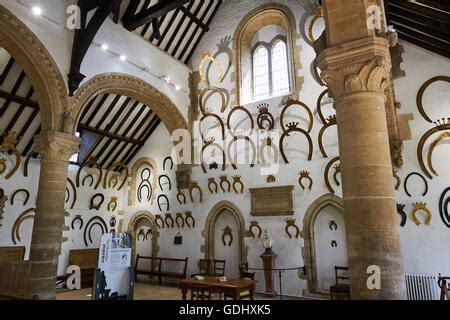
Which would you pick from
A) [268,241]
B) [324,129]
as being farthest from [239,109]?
[268,241]

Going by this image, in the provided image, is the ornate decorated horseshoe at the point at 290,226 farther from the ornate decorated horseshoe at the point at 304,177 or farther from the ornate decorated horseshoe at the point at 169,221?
the ornate decorated horseshoe at the point at 169,221

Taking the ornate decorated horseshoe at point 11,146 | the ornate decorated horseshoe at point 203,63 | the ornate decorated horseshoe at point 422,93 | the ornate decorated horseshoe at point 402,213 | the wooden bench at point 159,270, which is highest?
the ornate decorated horseshoe at point 203,63

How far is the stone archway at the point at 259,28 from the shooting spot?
26.7ft

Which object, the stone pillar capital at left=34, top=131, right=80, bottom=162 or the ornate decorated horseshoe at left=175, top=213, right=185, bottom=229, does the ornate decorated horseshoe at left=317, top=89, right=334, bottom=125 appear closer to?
the ornate decorated horseshoe at left=175, top=213, right=185, bottom=229

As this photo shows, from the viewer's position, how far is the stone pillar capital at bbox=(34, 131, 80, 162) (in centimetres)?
609

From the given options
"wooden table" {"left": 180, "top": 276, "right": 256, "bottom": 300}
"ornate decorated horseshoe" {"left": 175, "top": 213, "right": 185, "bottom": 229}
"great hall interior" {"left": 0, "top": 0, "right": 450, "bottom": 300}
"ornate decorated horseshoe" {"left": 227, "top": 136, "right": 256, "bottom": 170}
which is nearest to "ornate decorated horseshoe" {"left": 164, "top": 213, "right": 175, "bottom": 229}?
"great hall interior" {"left": 0, "top": 0, "right": 450, "bottom": 300}

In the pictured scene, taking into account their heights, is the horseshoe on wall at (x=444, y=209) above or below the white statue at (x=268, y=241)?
above

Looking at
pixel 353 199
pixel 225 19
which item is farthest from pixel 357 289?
pixel 225 19

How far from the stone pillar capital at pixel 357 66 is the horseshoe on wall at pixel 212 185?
612 centimetres

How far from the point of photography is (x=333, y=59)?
290 centimetres

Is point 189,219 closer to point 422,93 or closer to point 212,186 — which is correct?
point 212,186

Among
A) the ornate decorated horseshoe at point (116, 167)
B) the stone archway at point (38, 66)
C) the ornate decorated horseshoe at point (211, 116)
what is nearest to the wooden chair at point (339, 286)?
the ornate decorated horseshoe at point (211, 116)

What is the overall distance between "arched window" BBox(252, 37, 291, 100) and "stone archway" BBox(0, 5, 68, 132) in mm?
4938
